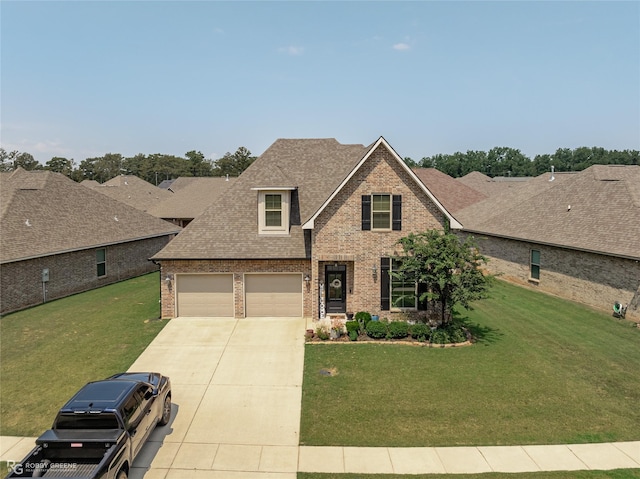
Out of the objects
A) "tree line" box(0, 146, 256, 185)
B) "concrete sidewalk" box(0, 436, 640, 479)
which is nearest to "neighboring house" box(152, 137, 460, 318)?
"concrete sidewalk" box(0, 436, 640, 479)

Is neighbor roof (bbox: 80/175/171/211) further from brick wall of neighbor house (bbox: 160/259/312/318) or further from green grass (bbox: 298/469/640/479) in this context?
green grass (bbox: 298/469/640/479)

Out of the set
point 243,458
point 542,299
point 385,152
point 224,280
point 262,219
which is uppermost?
point 385,152

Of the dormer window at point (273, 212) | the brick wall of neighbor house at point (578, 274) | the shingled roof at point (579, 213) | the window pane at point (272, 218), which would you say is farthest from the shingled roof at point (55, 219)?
the shingled roof at point (579, 213)

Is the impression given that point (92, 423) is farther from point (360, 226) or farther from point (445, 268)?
point (445, 268)

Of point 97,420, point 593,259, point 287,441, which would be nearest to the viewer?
point 97,420

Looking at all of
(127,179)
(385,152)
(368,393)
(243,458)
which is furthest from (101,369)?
(127,179)

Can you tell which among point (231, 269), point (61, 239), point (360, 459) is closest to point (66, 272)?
point (61, 239)

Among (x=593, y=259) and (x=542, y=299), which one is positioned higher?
(x=593, y=259)

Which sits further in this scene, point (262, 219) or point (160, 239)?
point (160, 239)

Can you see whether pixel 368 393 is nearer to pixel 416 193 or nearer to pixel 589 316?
pixel 416 193
